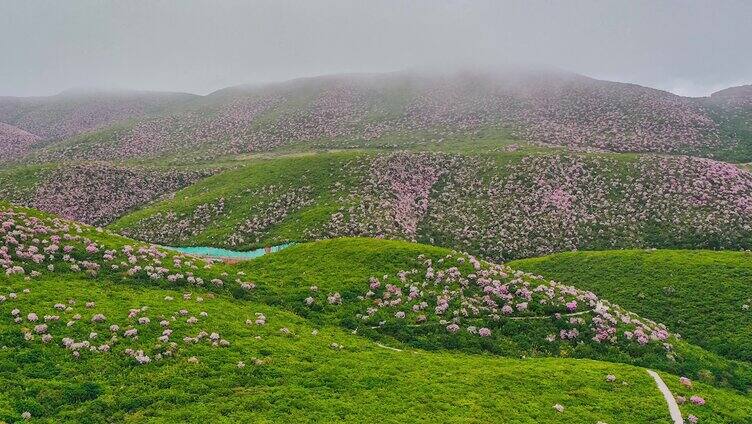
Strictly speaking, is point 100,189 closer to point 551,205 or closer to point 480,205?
point 480,205

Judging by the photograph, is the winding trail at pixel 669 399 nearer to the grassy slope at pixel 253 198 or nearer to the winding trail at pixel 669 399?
the winding trail at pixel 669 399

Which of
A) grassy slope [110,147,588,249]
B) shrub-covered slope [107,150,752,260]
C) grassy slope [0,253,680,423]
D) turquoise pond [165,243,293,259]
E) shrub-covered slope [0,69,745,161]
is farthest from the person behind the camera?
shrub-covered slope [0,69,745,161]

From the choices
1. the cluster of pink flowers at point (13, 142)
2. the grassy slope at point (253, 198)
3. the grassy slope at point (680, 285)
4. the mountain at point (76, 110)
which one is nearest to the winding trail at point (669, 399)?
the grassy slope at point (680, 285)

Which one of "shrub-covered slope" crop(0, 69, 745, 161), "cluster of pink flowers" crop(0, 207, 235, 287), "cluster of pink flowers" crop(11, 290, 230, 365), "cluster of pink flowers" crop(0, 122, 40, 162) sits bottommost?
"cluster of pink flowers" crop(11, 290, 230, 365)

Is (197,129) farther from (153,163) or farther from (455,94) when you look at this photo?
(455,94)

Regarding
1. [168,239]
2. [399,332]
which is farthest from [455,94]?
[399,332]

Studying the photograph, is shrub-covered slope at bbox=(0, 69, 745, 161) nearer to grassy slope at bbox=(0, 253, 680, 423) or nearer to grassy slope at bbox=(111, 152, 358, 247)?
grassy slope at bbox=(111, 152, 358, 247)

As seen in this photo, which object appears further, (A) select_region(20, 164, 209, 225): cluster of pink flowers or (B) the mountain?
(B) the mountain

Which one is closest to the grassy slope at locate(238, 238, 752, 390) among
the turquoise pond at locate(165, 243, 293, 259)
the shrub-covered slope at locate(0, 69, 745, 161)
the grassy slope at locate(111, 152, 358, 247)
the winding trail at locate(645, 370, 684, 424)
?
the winding trail at locate(645, 370, 684, 424)

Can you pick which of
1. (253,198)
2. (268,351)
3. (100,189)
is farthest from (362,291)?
(100,189)
